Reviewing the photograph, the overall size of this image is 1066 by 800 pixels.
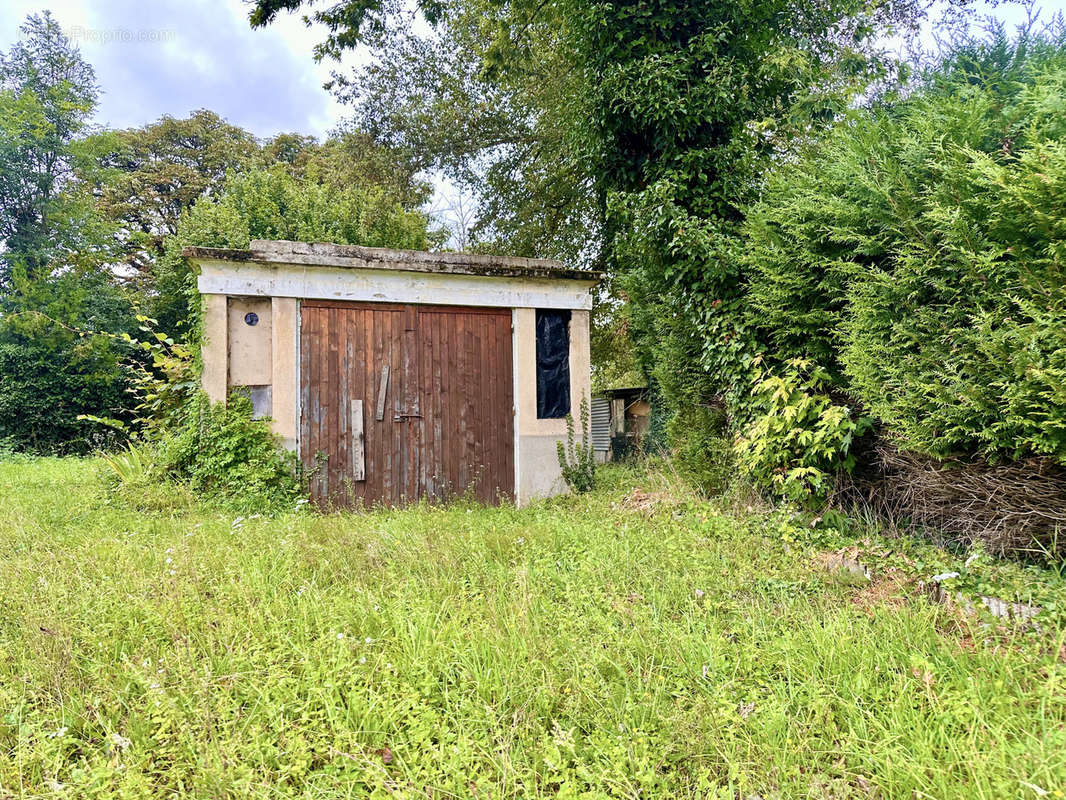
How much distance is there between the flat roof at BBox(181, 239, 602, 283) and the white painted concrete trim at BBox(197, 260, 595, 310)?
0.07 meters

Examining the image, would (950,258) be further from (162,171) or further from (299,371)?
(162,171)

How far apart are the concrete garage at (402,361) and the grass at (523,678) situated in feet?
9.07

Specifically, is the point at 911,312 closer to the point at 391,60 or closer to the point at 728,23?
the point at 728,23

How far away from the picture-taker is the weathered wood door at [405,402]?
6133 millimetres

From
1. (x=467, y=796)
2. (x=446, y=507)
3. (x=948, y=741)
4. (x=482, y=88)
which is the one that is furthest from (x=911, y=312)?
(x=482, y=88)

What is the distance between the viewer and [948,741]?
1.66 meters

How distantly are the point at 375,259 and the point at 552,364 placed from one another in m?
2.42

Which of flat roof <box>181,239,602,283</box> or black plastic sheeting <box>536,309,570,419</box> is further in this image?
black plastic sheeting <box>536,309,570,419</box>

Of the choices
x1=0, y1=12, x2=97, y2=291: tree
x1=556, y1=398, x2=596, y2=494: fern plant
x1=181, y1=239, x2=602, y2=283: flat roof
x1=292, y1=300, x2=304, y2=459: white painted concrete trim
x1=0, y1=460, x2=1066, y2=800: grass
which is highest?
x1=0, y1=12, x2=97, y2=291: tree

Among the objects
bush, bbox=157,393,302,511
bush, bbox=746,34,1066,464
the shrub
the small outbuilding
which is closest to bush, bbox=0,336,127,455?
bush, bbox=157,393,302,511

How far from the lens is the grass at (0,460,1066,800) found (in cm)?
167

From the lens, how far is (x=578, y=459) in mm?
6938

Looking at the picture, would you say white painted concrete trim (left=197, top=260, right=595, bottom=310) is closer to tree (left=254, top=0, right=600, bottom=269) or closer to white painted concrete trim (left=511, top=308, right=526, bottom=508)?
white painted concrete trim (left=511, top=308, right=526, bottom=508)

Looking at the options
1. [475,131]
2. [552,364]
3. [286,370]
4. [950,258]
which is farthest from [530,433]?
[475,131]
